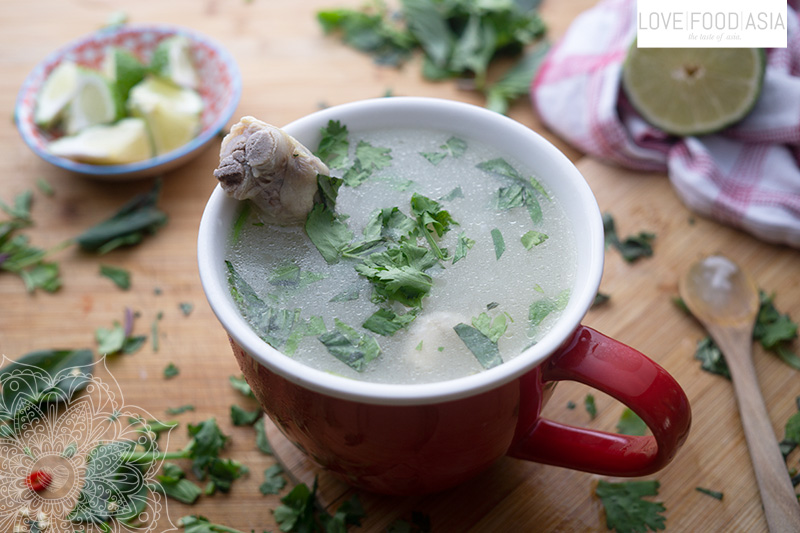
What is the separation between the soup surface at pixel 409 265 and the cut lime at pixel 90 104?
1.07 metres

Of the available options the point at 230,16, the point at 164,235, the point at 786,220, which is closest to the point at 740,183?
the point at 786,220

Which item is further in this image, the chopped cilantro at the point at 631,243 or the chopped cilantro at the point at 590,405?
the chopped cilantro at the point at 631,243

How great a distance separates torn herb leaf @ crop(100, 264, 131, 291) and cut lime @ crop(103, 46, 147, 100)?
644mm

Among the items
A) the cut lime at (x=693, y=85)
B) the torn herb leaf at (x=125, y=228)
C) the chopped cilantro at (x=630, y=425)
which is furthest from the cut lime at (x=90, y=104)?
the chopped cilantro at (x=630, y=425)

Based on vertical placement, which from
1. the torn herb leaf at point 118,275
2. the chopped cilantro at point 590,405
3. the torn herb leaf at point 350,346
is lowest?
the torn herb leaf at point 118,275

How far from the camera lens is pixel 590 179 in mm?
1842

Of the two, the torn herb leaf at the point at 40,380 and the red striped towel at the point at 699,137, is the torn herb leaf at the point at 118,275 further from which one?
the red striped towel at the point at 699,137

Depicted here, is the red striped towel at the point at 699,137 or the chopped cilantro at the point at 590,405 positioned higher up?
the red striped towel at the point at 699,137

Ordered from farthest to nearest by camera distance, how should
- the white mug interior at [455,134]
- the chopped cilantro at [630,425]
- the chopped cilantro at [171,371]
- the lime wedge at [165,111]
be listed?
the lime wedge at [165,111] < the chopped cilantro at [171,371] < the chopped cilantro at [630,425] < the white mug interior at [455,134]

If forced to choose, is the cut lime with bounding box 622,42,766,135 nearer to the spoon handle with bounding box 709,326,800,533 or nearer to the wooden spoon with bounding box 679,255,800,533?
the wooden spoon with bounding box 679,255,800,533

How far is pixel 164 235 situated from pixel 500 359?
1133 mm

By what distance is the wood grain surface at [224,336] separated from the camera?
1.28 m

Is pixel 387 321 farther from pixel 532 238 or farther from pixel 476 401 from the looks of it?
pixel 532 238

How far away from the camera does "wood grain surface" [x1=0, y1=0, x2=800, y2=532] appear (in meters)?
1.28
